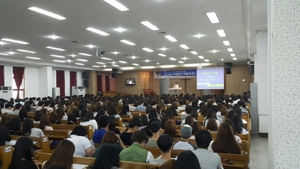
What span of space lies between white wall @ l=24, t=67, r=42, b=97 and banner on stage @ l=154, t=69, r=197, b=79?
1202 cm

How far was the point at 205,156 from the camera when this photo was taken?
2777 mm

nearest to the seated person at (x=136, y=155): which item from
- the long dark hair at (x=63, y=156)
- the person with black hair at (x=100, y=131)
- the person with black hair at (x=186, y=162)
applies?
the long dark hair at (x=63, y=156)

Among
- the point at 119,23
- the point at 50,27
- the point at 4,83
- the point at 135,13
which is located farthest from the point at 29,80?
the point at 135,13

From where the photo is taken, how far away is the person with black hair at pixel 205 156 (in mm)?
2718

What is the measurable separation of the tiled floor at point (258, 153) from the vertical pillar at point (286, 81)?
11.3 ft

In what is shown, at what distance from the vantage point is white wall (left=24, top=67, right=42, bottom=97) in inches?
747

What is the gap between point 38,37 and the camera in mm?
9680

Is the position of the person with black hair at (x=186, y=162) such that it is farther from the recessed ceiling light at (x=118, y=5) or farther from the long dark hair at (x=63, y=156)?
the recessed ceiling light at (x=118, y=5)

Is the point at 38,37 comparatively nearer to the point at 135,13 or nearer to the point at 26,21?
the point at 26,21

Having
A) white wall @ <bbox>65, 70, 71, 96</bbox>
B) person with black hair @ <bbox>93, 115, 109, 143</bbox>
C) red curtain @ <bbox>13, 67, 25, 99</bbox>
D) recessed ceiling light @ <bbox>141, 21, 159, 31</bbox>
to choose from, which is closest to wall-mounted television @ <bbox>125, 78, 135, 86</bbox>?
white wall @ <bbox>65, 70, 71, 96</bbox>

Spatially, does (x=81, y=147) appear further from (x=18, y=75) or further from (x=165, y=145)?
(x=18, y=75)

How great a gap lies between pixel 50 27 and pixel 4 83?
11.5m

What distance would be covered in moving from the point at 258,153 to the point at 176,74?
18.9 meters

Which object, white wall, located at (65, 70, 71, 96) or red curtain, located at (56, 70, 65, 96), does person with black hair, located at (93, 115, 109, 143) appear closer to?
red curtain, located at (56, 70, 65, 96)
